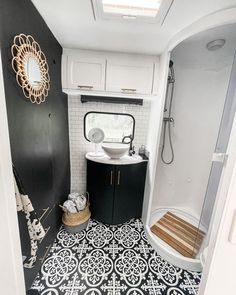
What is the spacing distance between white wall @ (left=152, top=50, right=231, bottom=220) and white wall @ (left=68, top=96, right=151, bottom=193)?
44 cm

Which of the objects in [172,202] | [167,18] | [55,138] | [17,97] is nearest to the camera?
[17,97]

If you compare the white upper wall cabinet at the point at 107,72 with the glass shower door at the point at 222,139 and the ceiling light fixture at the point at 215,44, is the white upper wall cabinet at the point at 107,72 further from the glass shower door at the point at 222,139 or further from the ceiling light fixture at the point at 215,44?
the glass shower door at the point at 222,139

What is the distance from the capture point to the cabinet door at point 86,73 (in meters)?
1.82

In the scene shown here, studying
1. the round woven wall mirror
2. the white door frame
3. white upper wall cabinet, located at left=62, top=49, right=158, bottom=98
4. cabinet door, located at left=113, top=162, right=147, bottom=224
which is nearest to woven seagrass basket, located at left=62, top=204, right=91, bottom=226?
cabinet door, located at left=113, top=162, right=147, bottom=224

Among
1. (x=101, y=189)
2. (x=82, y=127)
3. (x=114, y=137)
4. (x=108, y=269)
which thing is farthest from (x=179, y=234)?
(x=82, y=127)

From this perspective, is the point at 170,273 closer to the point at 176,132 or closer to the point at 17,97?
the point at 176,132

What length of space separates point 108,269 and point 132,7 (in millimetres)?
2331

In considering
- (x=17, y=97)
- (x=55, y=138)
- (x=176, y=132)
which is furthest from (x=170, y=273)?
(x=17, y=97)

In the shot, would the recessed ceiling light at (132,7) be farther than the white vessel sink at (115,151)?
No

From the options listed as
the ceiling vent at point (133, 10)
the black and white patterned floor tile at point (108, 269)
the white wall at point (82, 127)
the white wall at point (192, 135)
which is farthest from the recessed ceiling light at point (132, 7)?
the black and white patterned floor tile at point (108, 269)

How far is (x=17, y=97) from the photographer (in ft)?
3.18

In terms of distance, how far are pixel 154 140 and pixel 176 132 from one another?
56 cm

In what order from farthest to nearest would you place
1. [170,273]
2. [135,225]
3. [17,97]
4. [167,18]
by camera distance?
[135,225]
[170,273]
[167,18]
[17,97]

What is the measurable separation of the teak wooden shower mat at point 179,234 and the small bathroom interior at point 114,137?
0.02 meters
